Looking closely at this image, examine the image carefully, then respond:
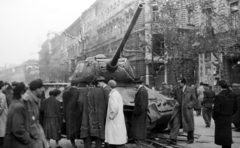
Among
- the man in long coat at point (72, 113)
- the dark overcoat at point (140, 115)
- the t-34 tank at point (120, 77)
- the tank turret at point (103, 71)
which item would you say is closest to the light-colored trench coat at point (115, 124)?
the dark overcoat at point (140, 115)

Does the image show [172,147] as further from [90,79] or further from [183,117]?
[90,79]

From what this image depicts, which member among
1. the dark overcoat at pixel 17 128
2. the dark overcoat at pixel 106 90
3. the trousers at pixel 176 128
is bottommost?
the trousers at pixel 176 128

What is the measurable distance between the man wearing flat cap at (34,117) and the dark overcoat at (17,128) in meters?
0.26

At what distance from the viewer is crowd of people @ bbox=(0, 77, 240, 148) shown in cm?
510

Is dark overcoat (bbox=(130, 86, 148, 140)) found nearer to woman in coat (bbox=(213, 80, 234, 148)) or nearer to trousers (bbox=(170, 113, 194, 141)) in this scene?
trousers (bbox=(170, 113, 194, 141))

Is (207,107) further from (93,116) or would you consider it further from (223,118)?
(93,116)

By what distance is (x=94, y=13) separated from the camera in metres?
44.1

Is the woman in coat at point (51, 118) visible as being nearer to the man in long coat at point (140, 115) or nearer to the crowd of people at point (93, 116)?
the crowd of people at point (93, 116)

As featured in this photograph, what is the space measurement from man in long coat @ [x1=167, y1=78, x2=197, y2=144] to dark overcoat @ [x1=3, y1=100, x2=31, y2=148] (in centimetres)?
536

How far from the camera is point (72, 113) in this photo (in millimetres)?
8883

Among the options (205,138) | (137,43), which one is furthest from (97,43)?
(205,138)

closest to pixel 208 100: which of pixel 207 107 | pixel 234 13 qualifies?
pixel 207 107

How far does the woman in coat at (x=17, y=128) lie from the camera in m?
4.82

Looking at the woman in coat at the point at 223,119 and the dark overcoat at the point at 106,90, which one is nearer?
the woman in coat at the point at 223,119
